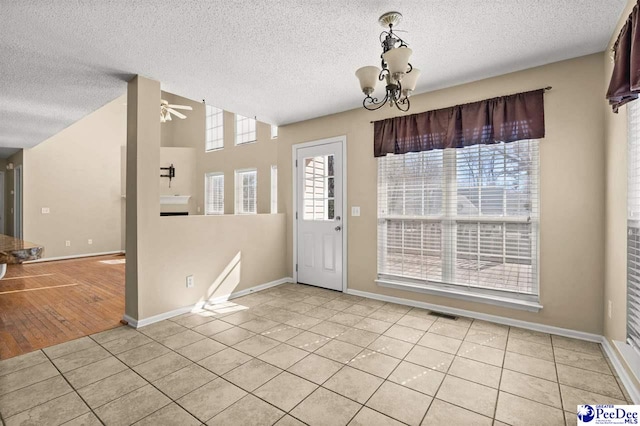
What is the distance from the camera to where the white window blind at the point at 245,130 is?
6.83m

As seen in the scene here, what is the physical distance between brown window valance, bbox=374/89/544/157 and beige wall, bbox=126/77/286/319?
2316 mm

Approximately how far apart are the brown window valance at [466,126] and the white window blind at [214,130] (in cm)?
497

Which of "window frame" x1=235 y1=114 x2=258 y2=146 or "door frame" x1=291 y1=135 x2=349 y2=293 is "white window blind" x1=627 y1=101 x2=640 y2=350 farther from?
"window frame" x1=235 y1=114 x2=258 y2=146

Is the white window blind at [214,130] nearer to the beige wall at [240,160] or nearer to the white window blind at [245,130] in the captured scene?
the beige wall at [240,160]

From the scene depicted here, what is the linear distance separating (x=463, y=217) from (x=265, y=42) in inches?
102

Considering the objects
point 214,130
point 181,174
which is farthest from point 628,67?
point 181,174

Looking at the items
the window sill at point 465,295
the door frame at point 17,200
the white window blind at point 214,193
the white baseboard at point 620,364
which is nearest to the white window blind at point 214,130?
the white window blind at point 214,193

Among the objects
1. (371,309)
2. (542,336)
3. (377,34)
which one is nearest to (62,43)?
(377,34)

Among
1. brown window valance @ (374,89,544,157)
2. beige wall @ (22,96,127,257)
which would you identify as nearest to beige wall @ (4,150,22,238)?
beige wall @ (22,96,127,257)

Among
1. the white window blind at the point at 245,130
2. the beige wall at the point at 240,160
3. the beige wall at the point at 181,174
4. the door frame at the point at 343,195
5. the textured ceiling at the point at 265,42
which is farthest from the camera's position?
the beige wall at the point at 181,174

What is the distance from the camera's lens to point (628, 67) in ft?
Answer: 5.91

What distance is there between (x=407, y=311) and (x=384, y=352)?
1.10 m

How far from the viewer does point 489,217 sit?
3.13 metres

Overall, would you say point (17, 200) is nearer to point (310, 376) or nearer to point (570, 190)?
point (310, 376)
